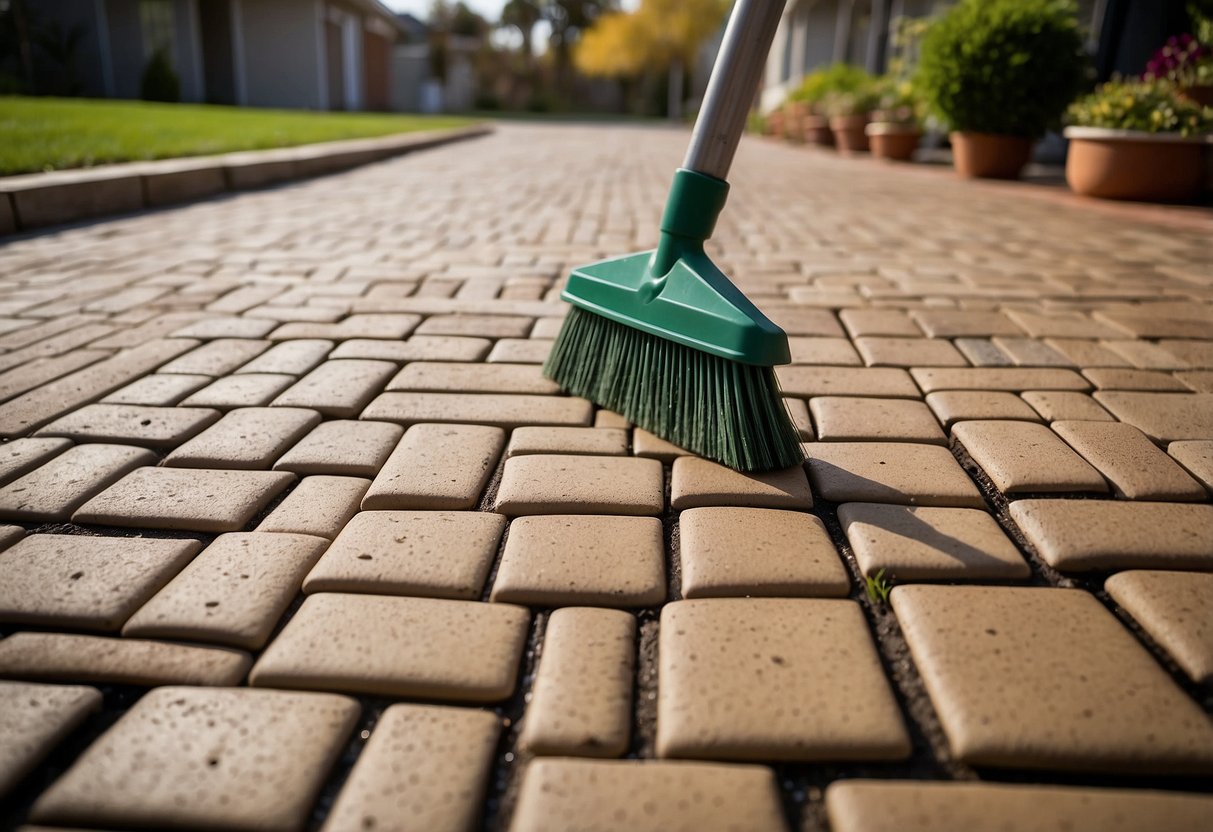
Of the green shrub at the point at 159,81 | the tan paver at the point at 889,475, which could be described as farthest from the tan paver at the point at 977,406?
the green shrub at the point at 159,81

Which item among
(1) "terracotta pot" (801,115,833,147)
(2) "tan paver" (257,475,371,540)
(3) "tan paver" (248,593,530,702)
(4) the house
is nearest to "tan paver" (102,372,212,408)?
(2) "tan paver" (257,475,371,540)

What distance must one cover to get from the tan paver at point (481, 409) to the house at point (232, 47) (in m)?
20.1

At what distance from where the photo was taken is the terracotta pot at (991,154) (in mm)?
7520

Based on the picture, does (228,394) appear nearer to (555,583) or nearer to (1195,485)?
(555,583)

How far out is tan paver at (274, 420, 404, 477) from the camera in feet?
5.42

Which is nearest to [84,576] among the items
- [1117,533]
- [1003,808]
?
[1003,808]

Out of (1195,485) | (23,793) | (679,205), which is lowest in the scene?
(23,793)

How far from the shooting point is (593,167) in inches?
358

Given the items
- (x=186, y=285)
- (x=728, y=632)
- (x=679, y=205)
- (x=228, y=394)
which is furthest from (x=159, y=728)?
(x=186, y=285)

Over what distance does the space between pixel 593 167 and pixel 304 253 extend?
5785 millimetres

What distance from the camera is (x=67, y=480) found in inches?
62.1

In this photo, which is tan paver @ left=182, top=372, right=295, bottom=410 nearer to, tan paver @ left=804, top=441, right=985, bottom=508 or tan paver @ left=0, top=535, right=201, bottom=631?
tan paver @ left=0, top=535, right=201, bottom=631

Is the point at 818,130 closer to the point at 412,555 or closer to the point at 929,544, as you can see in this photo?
the point at 929,544

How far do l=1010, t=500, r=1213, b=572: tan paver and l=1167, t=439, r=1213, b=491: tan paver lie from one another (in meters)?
0.16
